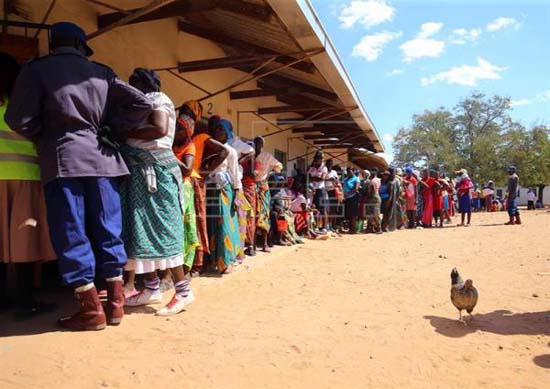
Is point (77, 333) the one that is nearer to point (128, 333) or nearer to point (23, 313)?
point (128, 333)

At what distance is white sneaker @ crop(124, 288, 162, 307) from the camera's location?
3.03 m

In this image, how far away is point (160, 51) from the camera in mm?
5418

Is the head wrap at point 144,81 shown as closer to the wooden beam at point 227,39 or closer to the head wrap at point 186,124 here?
the head wrap at point 186,124

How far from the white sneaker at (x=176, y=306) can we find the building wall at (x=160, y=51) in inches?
102

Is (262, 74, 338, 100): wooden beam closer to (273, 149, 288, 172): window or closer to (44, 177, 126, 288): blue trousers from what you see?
(273, 149, 288, 172): window

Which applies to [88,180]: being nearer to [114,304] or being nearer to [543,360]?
[114,304]

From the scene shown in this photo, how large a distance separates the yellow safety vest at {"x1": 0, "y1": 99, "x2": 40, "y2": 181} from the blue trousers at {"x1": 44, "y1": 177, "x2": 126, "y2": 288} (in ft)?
1.10

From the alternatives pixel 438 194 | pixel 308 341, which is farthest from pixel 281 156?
pixel 308 341

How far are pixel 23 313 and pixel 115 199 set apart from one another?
1007 mm

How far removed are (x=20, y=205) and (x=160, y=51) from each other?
11.2 ft

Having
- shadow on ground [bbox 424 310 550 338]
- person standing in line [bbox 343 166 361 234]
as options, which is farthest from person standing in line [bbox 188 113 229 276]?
person standing in line [bbox 343 166 361 234]

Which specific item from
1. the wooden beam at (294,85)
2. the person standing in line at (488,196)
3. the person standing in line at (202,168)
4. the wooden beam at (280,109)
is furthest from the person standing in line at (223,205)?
the person standing in line at (488,196)

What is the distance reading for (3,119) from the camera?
2.59 meters

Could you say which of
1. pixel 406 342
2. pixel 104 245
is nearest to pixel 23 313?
pixel 104 245
